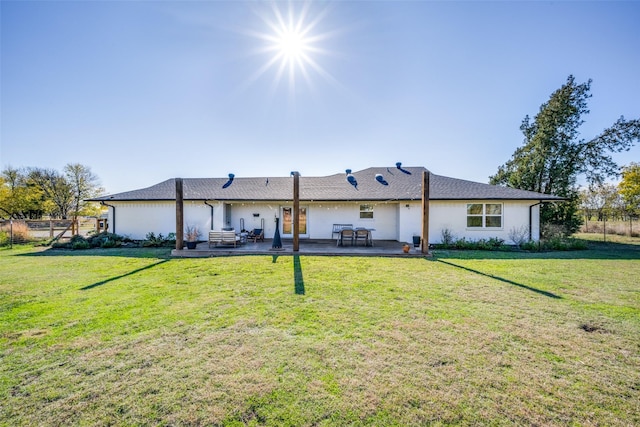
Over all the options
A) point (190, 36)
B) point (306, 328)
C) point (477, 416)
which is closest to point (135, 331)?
point (306, 328)

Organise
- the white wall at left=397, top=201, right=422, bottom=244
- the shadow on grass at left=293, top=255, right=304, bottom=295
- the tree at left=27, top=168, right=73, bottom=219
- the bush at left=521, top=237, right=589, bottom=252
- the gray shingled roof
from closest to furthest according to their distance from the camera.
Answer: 1. the shadow on grass at left=293, top=255, right=304, bottom=295
2. the bush at left=521, top=237, right=589, bottom=252
3. the gray shingled roof
4. the white wall at left=397, top=201, right=422, bottom=244
5. the tree at left=27, top=168, right=73, bottom=219

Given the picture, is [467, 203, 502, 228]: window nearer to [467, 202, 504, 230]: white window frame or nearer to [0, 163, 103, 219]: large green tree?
[467, 202, 504, 230]: white window frame

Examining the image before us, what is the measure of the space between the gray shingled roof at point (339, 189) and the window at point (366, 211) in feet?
3.69

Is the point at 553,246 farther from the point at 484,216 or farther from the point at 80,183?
the point at 80,183

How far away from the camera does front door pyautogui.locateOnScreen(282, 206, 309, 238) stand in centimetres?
1605

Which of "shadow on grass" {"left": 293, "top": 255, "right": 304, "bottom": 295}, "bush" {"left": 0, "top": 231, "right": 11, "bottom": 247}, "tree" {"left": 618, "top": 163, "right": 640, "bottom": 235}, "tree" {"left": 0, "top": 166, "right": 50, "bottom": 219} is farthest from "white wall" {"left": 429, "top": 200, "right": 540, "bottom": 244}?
"tree" {"left": 0, "top": 166, "right": 50, "bottom": 219}

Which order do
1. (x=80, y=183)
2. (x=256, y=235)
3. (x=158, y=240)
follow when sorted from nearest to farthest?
(x=158, y=240) < (x=256, y=235) < (x=80, y=183)

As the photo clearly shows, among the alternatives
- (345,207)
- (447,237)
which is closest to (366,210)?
(345,207)

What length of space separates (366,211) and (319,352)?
13.0m

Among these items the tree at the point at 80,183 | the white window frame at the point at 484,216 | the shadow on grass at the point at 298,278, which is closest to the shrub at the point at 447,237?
the white window frame at the point at 484,216

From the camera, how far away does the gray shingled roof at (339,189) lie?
13703mm

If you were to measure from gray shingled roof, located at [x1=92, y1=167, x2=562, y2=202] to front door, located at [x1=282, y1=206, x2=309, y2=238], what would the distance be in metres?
1.17

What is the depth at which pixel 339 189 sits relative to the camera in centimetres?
1577

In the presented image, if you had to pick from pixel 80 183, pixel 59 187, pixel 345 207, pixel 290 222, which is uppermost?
pixel 80 183
